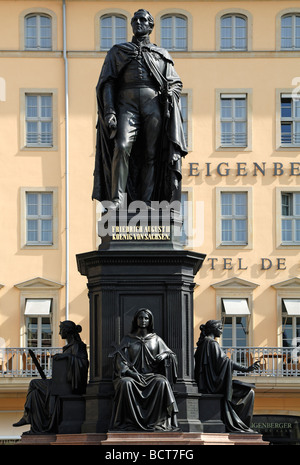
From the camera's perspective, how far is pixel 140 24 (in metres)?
20.2

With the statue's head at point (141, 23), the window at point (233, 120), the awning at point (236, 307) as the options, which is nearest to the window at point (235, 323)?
the awning at point (236, 307)

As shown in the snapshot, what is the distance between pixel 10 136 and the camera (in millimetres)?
50156

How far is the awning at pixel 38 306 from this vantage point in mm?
49094

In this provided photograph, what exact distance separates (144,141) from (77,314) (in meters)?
29.5

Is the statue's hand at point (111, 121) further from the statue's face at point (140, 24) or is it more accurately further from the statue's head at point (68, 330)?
the statue's head at point (68, 330)

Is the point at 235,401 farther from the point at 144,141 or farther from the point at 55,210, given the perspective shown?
the point at 55,210

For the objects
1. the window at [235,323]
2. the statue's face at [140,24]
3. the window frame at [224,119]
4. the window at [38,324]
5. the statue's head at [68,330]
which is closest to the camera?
the statue's head at [68,330]

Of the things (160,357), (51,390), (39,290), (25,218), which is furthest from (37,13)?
(160,357)

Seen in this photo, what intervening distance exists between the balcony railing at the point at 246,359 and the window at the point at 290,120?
7.35 m

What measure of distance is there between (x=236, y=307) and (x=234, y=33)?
9.52 m

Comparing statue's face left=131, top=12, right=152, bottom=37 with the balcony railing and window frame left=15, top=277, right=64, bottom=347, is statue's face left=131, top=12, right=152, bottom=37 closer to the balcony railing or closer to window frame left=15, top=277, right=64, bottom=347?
the balcony railing

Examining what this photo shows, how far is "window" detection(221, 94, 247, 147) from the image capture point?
5062 centimetres

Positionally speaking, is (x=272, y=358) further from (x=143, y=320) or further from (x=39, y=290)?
(x=143, y=320)
